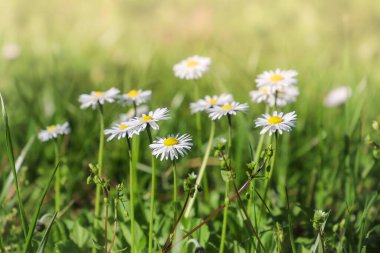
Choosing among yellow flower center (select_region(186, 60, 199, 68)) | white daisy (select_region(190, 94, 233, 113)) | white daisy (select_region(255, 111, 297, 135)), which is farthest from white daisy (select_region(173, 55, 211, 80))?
white daisy (select_region(255, 111, 297, 135))

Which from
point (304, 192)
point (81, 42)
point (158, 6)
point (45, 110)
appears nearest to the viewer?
point (304, 192)

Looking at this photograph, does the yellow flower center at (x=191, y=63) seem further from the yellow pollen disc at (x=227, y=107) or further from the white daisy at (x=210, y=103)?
the yellow pollen disc at (x=227, y=107)

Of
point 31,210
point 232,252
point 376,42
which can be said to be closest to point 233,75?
point 376,42

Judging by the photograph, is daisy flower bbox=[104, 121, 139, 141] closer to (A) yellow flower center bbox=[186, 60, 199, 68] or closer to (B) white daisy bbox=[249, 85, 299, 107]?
(B) white daisy bbox=[249, 85, 299, 107]

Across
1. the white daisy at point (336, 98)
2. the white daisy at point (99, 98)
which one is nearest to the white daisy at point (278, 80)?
the white daisy at point (99, 98)

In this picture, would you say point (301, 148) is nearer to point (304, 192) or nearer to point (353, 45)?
point (304, 192)

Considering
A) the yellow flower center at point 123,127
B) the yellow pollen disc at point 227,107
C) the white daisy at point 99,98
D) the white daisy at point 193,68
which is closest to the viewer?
the yellow flower center at point 123,127
